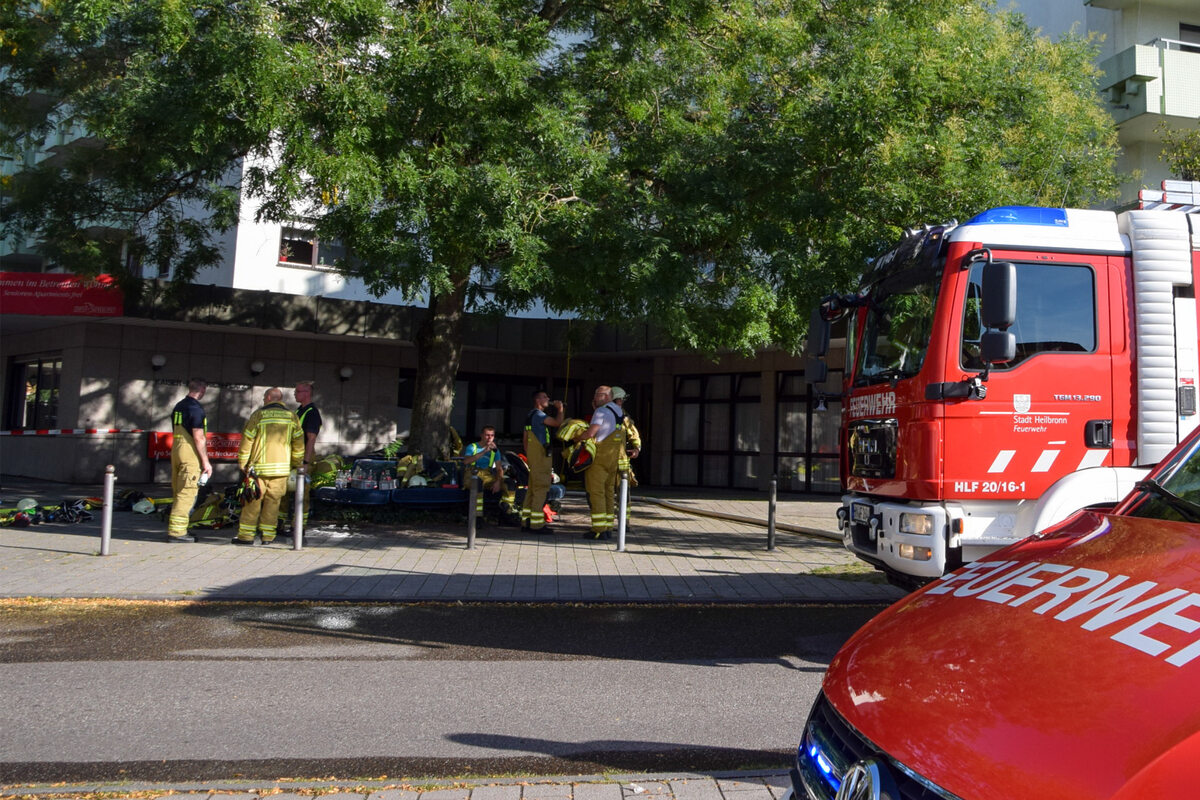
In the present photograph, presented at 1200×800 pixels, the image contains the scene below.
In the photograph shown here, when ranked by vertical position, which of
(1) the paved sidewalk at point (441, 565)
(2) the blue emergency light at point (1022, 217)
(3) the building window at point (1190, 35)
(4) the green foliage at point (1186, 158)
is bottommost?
(1) the paved sidewalk at point (441, 565)

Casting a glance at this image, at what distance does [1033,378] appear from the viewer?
20.1ft

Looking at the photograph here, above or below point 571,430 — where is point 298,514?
below

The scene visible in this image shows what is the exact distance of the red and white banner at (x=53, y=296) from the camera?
59.1 feet

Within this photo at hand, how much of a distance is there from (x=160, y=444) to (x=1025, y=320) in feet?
60.0

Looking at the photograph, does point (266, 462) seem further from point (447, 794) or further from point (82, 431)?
point (82, 431)

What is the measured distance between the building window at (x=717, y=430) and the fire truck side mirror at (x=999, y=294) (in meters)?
16.8

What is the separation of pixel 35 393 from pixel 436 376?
534 inches

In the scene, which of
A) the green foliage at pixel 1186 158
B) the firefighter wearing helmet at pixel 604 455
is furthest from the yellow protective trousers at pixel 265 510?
the green foliage at pixel 1186 158

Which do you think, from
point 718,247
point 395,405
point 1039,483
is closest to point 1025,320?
point 1039,483

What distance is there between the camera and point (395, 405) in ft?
73.7

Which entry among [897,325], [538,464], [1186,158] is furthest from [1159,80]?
[897,325]

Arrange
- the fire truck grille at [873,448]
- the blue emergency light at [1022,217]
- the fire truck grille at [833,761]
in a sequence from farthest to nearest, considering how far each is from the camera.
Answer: the fire truck grille at [873,448], the blue emergency light at [1022,217], the fire truck grille at [833,761]

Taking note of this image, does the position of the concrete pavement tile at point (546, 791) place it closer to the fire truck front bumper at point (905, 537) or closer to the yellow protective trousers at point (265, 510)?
the fire truck front bumper at point (905, 537)

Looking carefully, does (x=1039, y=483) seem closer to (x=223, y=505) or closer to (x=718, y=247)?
(x=718, y=247)
